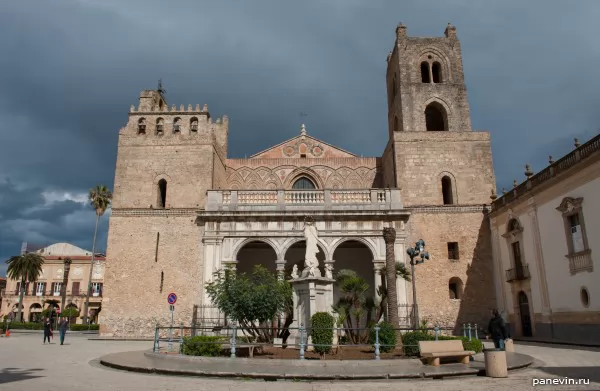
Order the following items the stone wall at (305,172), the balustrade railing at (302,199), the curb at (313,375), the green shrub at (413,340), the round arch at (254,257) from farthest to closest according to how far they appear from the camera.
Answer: the stone wall at (305,172) → the round arch at (254,257) → the balustrade railing at (302,199) → the green shrub at (413,340) → the curb at (313,375)

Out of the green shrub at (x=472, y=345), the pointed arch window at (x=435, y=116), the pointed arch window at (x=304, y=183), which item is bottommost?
the green shrub at (x=472, y=345)


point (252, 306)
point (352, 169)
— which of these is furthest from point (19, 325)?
point (252, 306)

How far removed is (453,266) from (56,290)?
49.5m

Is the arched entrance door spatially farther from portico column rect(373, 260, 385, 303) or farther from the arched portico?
the arched portico

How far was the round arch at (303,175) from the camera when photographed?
98.6 feet

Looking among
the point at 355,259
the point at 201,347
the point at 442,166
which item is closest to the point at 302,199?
the point at 355,259

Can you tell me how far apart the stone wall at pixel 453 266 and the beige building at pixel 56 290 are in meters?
44.3

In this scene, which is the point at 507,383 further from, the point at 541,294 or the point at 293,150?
the point at 293,150

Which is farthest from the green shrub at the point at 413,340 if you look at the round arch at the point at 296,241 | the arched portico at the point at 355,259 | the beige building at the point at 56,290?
the beige building at the point at 56,290

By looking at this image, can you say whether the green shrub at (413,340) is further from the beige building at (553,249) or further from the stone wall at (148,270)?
the stone wall at (148,270)

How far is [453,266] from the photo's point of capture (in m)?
23.2

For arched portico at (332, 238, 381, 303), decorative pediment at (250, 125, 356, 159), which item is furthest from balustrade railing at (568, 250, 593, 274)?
decorative pediment at (250, 125, 356, 159)

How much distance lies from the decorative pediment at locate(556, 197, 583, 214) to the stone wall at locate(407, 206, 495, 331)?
5910 millimetres

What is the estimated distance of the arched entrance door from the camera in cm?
2099
